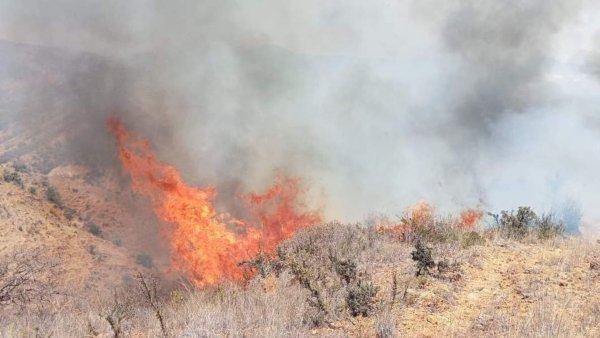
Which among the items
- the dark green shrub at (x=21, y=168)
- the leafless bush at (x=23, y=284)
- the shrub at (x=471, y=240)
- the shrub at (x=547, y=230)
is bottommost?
the leafless bush at (x=23, y=284)

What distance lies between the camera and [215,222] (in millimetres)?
20906

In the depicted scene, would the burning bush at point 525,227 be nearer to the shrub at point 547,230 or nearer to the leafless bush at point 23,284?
the shrub at point 547,230

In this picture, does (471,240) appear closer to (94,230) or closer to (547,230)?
(547,230)

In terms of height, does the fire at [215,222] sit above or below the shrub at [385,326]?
above

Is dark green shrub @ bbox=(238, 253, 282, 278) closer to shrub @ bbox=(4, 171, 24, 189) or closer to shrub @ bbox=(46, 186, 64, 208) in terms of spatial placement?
shrub @ bbox=(46, 186, 64, 208)

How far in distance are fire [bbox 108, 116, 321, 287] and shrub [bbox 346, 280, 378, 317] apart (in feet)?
26.8

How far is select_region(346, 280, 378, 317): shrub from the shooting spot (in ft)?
22.9

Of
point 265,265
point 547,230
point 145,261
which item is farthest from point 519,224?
point 145,261

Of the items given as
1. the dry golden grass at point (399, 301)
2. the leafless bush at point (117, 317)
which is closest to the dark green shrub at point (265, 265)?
the dry golden grass at point (399, 301)

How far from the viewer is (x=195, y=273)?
Answer: 64.1 ft

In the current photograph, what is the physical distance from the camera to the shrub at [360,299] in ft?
22.9

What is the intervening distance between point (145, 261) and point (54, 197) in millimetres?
9735

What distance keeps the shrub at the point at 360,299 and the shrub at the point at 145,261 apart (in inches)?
899

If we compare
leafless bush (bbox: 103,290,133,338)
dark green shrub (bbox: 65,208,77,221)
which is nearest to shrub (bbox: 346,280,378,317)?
leafless bush (bbox: 103,290,133,338)
